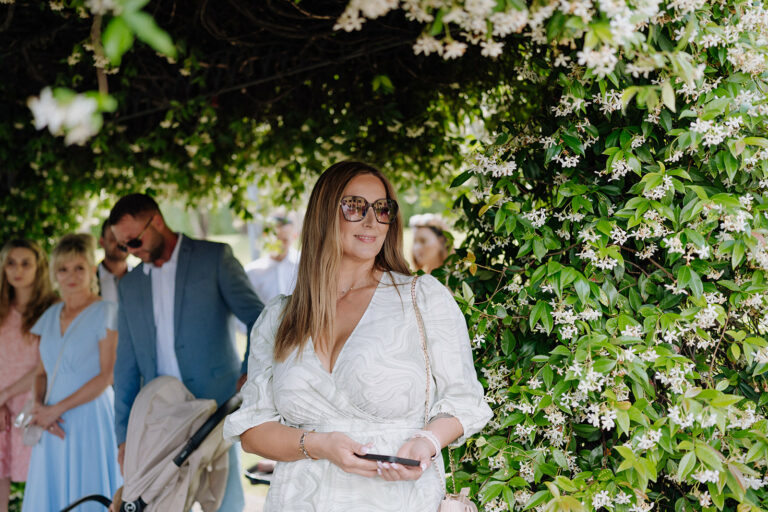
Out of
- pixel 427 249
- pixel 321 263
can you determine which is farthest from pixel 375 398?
pixel 427 249

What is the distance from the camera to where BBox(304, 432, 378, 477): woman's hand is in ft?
6.67

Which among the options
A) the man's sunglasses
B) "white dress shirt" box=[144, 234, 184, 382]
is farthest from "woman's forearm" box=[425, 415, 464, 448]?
the man's sunglasses

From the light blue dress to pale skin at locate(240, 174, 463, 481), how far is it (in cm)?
258

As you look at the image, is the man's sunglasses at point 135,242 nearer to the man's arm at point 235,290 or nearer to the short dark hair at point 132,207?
the short dark hair at point 132,207

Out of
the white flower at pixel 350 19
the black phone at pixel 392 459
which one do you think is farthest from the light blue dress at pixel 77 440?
the white flower at pixel 350 19

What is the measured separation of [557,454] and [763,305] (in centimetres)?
88

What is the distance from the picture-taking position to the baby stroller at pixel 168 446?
3102 mm

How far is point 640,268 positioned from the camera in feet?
7.87

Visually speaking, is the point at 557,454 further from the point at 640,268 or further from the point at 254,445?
the point at 254,445

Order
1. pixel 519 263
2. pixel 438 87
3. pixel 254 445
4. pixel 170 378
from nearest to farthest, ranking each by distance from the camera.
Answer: pixel 254 445 → pixel 519 263 → pixel 170 378 → pixel 438 87

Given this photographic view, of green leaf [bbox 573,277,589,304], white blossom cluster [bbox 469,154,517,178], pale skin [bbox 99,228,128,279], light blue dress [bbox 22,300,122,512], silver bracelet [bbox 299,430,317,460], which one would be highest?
white blossom cluster [bbox 469,154,517,178]

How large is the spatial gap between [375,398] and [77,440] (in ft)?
10.3

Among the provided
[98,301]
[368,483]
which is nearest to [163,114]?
[98,301]

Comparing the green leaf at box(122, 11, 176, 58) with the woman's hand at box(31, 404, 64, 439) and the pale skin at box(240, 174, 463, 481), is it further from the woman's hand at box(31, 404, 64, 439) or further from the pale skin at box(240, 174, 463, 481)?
the woman's hand at box(31, 404, 64, 439)
